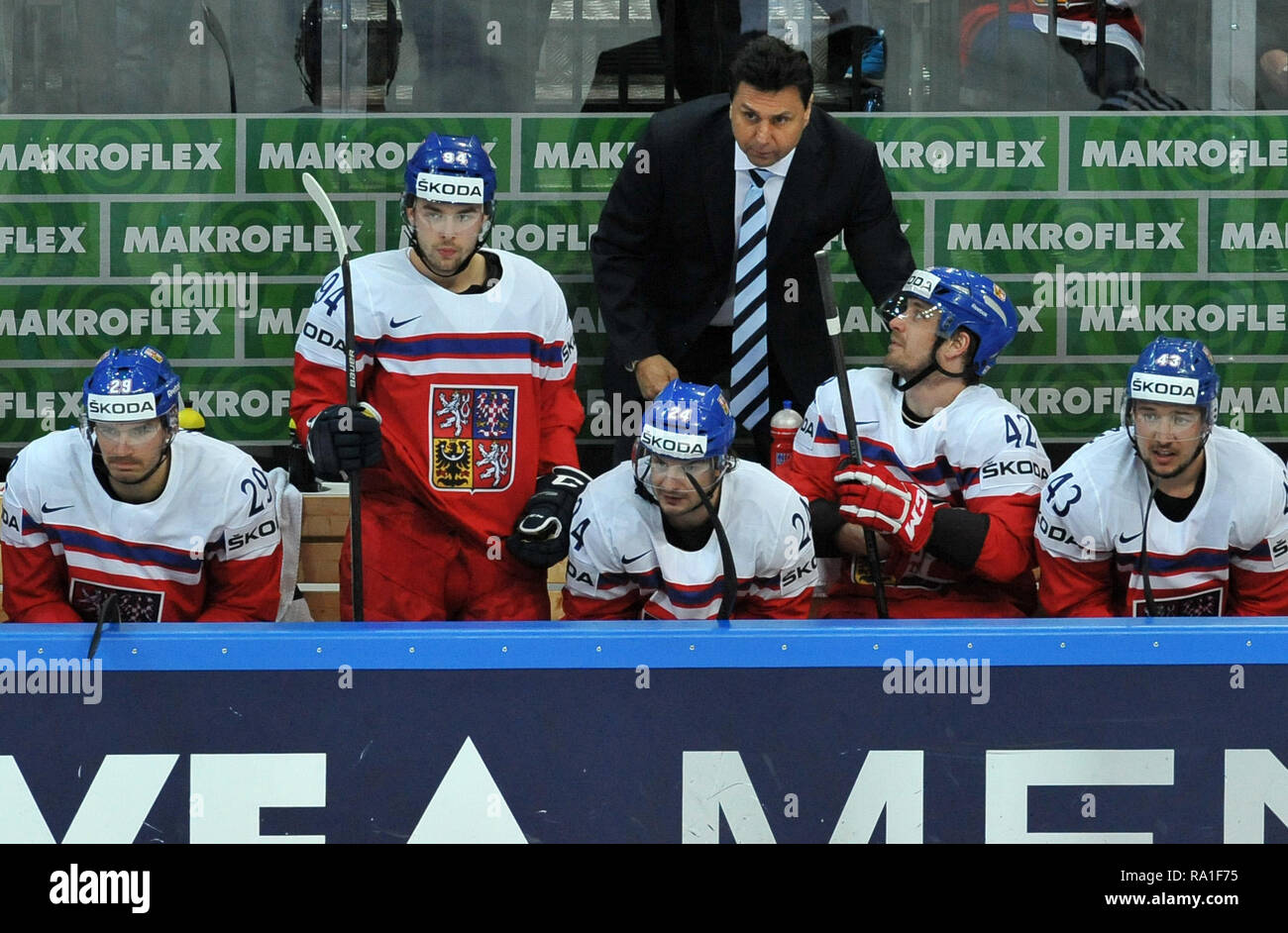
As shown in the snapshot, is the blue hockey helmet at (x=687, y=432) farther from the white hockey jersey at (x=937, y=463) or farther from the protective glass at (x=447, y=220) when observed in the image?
the protective glass at (x=447, y=220)

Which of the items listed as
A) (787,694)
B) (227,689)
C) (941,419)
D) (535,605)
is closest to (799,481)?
(941,419)

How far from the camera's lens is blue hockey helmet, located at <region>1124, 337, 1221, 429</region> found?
339 cm

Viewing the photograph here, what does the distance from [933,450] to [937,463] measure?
0.10 feet

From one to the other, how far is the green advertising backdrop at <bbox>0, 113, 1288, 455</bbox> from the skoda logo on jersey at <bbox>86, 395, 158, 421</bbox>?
1.51 m

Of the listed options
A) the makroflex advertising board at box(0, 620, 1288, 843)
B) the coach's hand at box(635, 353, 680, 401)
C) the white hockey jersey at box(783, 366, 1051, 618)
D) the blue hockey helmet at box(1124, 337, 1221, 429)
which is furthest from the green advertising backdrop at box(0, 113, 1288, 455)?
the makroflex advertising board at box(0, 620, 1288, 843)

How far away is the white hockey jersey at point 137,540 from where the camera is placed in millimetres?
3572

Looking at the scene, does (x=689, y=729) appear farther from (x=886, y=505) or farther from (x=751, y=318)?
(x=751, y=318)

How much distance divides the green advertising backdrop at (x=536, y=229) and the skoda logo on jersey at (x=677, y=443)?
5.31 feet

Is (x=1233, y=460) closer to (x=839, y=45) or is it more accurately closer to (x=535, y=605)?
(x=535, y=605)

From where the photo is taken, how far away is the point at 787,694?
2443 millimetres

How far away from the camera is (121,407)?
343 cm

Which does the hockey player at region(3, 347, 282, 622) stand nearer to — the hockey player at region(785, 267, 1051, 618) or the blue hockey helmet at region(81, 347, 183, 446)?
the blue hockey helmet at region(81, 347, 183, 446)

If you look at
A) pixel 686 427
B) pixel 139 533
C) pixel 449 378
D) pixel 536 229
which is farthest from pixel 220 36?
pixel 686 427
